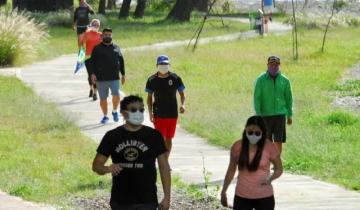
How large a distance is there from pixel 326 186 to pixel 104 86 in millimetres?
6116

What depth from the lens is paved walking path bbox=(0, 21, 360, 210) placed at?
1222 cm

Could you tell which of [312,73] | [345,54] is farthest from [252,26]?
[312,73]

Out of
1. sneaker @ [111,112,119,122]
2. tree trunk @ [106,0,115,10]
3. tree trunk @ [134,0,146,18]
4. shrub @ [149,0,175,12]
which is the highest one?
sneaker @ [111,112,119,122]

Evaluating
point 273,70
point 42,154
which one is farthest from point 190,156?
point 273,70

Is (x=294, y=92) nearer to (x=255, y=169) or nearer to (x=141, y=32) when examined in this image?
(x=255, y=169)

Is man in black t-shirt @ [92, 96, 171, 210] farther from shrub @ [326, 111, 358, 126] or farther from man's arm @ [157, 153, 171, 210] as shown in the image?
shrub @ [326, 111, 358, 126]

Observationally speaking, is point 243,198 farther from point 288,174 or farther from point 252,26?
point 252,26

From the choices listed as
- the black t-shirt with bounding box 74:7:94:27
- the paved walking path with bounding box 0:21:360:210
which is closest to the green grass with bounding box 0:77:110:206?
the paved walking path with bounding box 0:21:360:210

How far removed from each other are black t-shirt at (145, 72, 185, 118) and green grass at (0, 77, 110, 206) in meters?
1.21

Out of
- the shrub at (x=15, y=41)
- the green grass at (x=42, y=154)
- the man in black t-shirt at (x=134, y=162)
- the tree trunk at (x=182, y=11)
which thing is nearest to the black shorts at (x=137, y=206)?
the man in black t-shirt at (x=134, y=162)

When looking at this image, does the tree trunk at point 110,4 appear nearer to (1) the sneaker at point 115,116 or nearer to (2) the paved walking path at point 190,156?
(2) the paved walking path at point 190,156

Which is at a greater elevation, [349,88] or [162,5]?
[349,88]

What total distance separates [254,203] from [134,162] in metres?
1.22

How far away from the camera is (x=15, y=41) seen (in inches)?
1171
